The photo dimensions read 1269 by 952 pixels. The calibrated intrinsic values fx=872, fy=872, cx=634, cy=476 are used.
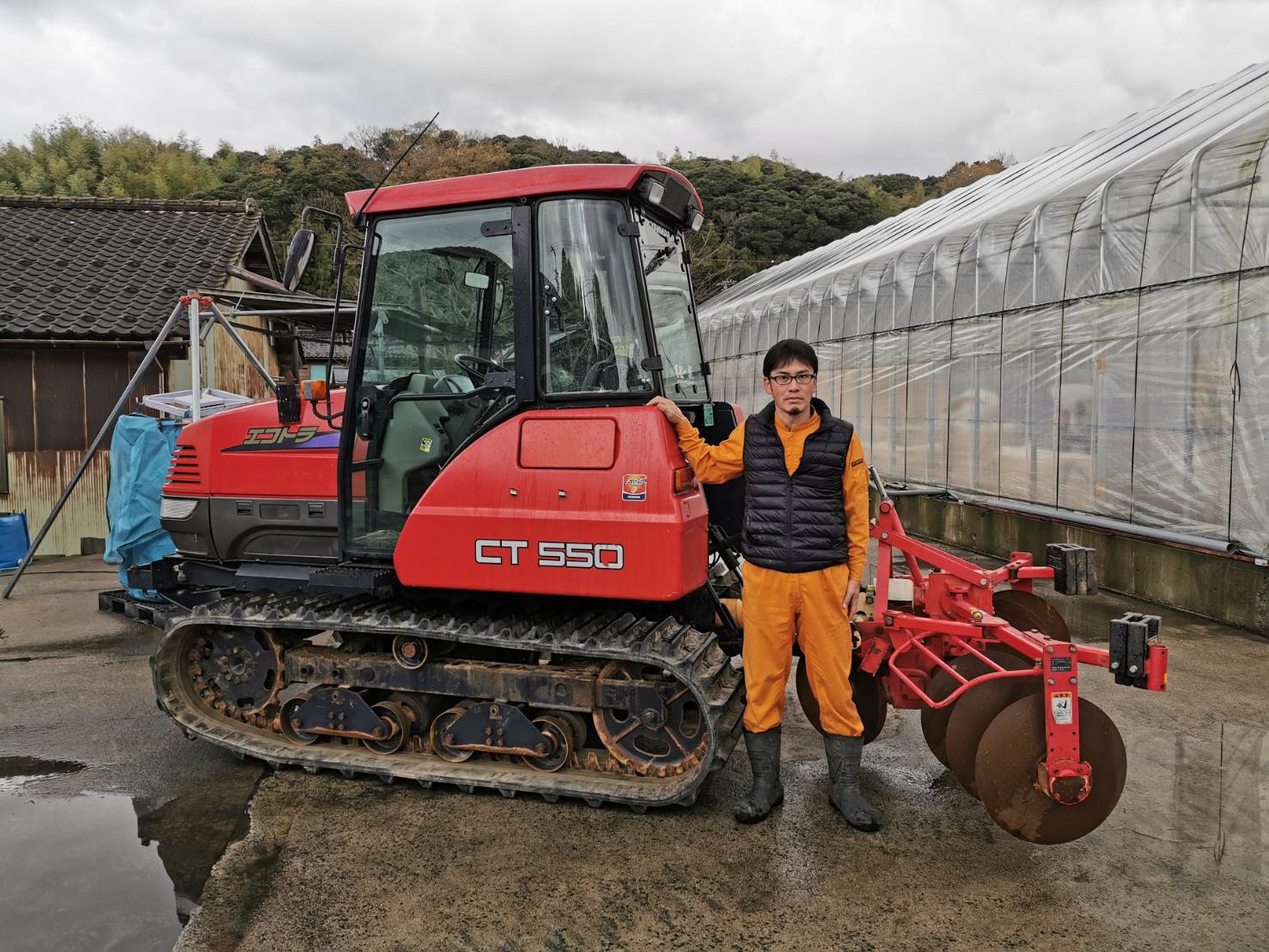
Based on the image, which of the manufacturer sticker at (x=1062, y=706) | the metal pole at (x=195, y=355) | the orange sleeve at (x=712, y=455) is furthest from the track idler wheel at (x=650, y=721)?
the metal pole at (x=195, y=355)

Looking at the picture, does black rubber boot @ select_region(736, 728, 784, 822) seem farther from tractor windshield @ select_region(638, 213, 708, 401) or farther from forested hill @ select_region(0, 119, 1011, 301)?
forested hill @ select_region(0, 119, 1011, 301)

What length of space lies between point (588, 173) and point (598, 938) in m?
2.83

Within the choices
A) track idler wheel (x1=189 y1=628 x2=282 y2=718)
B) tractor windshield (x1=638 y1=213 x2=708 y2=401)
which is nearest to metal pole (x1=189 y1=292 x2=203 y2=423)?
track idler wheel (x1=189 y1=628 x2=282 y2=718)

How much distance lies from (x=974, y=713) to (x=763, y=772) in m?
0.87

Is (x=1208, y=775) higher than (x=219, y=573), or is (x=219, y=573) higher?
(x=219, y=573)

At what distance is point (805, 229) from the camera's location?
32.6m

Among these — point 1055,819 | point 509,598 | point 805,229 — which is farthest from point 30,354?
point 805,229

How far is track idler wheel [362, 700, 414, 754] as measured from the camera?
3989mm

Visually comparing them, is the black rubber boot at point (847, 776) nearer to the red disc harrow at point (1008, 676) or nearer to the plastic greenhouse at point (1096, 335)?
the red disc harrow at point (1008, 676)

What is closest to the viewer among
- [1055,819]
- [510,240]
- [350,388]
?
[1055,819]

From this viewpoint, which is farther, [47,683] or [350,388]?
[47,683]

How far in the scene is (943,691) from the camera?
3.81m

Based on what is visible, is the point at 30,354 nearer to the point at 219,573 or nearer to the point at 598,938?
the point at 219,573

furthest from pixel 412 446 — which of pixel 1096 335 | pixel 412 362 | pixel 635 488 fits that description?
pixel 1096 335
